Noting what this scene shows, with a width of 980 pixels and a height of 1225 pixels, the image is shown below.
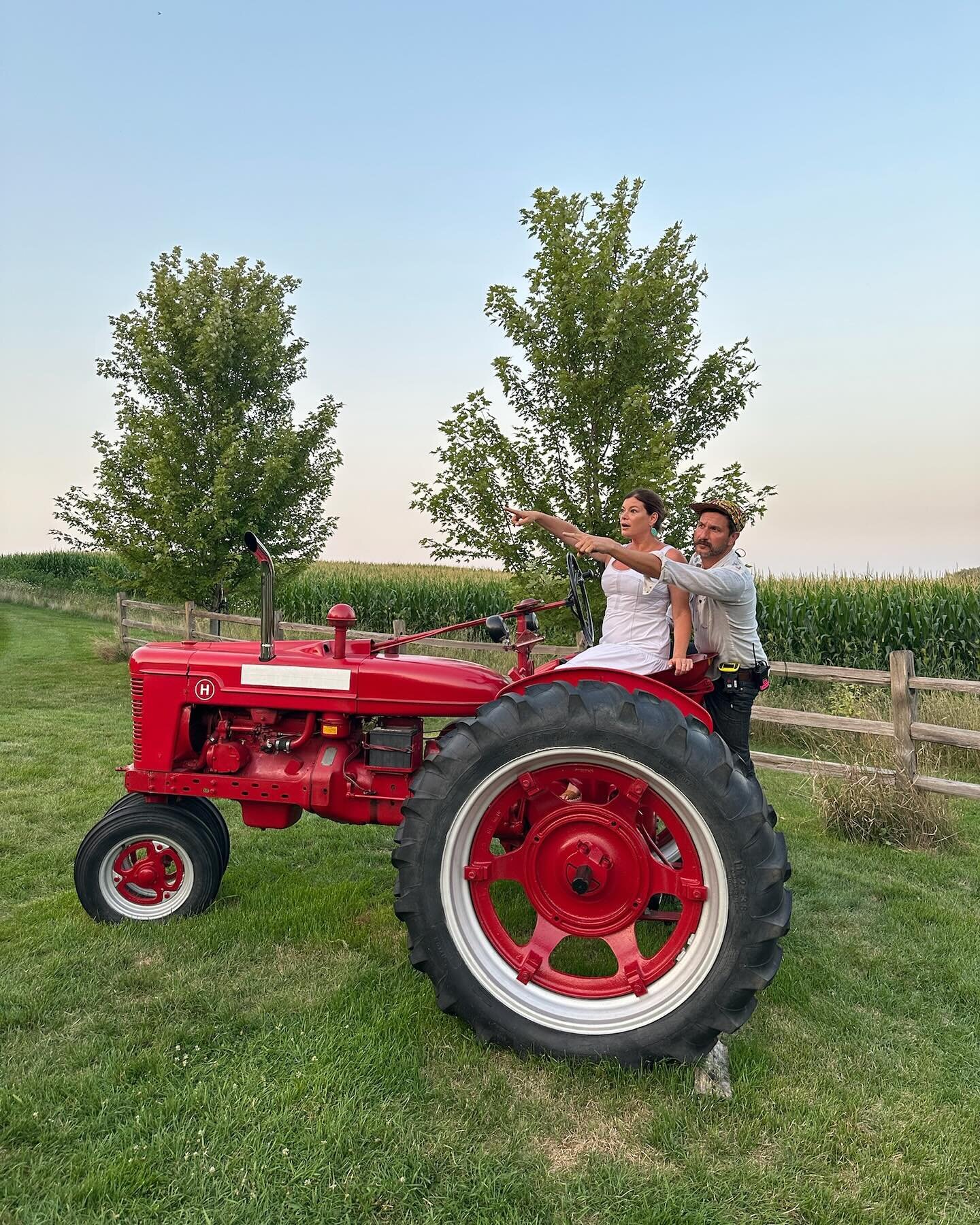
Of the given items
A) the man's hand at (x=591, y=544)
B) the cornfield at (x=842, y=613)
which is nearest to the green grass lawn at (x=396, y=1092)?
the man's hand at (x=591, y=544)

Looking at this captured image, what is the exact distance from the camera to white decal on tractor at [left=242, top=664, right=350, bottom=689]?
11.0ft

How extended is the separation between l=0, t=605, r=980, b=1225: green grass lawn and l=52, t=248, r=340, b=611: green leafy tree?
27.7 feet

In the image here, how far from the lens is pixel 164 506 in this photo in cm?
1138

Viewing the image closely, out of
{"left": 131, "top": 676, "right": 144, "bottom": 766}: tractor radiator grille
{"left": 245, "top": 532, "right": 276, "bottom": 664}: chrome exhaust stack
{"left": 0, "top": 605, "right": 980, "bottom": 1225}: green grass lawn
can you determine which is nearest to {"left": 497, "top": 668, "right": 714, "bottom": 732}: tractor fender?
{"left": 245, "top": 532, "right": 276, "bottom": 664}: chrome exhaust stack

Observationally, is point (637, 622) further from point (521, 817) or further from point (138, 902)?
point (138, 902)

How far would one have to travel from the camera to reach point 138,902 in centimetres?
356

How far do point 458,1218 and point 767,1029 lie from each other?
1.46m

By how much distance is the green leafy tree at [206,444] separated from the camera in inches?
456

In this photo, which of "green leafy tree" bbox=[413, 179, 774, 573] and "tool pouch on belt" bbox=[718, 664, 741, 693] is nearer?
"tool pouch on belt" bbox=[718, 664, 741, 693]

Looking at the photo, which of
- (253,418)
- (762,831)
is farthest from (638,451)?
(253,418)

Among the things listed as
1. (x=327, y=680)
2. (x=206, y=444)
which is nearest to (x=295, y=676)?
(x=327, y=680)

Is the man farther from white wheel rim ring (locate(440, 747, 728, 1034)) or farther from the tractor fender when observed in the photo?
white wheel rim ring (locate(440, 747, 728, 1034))

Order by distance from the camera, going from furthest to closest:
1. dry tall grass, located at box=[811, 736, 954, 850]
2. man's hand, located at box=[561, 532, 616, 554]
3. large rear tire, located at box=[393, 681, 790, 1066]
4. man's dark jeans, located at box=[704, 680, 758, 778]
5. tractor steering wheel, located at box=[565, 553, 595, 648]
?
dry tall grass, located at box=[811, 736, 954, 850] < man's dark jeans, located at box=[704, 680, 758, 778] < tractor steering wheel, located at box=[565, 553, 595, 648] < man's hand, located at box=[561, 532, 616, 554] < large rear tire, located at box=[393, 681, 790, 1066]

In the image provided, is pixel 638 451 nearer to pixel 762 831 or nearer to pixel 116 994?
pixel 762 831
